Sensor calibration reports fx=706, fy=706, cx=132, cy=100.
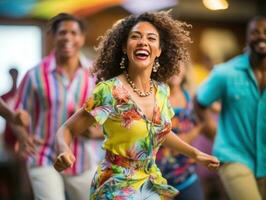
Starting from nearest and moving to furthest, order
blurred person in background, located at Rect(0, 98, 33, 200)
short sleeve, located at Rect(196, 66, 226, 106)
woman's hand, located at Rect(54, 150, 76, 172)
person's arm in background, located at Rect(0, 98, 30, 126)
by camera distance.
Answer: woman's hand, located at Rect(54, 150, 76, 172), person's arm in background, located at Rect(0, 98, 30, 126), short sleeve, located at Rect(196, 66, 226, 106), blurred person in background, located at Rect(0, 98, 33, 200)

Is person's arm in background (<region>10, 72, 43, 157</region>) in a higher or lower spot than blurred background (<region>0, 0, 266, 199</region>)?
lower

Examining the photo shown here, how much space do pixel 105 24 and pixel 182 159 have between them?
3069mm

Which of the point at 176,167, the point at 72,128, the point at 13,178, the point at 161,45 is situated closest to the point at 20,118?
the point at 72,128

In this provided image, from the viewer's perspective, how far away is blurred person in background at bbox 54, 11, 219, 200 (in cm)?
348

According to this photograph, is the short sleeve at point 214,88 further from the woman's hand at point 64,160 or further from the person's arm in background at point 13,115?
the woman's hand at point 64,160

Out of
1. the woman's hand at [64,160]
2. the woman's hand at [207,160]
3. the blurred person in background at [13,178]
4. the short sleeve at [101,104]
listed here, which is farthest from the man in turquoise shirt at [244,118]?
the blurred person in background at [13,178]

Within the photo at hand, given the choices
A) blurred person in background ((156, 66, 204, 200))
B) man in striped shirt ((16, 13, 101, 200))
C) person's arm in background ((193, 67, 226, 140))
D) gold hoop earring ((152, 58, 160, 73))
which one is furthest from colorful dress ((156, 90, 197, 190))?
gold hoop earring ((152, 58, 160, 73))

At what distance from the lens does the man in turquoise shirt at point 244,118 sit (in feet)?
14.8

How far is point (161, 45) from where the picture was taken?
12.6ft

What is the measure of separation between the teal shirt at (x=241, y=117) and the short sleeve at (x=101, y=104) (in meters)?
1.33

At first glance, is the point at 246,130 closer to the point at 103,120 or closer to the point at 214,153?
the point at 214,153

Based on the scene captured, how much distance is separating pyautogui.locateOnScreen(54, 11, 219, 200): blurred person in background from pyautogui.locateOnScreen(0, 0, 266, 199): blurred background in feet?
4.99

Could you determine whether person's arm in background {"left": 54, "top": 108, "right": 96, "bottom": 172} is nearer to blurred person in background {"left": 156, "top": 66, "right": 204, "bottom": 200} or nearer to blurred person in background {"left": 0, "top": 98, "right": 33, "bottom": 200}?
blurred person in background {"left": 156, "top": 66, "right": 204, "bottom": 200}

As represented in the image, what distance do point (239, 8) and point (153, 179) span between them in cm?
554
